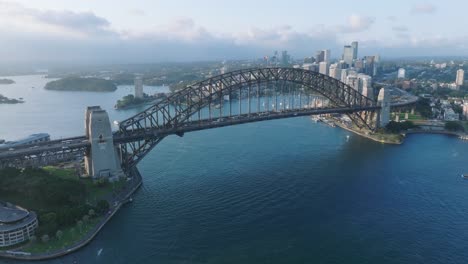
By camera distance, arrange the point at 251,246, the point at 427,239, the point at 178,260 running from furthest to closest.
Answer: the point at 427,239 < the point at 251,246 < the point at 178,260

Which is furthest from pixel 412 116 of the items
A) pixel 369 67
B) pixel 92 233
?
pixel 369 67

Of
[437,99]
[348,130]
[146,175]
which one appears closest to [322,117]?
[348,130]

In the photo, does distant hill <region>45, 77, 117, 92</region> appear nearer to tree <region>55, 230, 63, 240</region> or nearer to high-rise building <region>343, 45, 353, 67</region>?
tree <region>55, 230, 63, 240</region>

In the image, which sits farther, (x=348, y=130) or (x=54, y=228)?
(x=348, y=130)

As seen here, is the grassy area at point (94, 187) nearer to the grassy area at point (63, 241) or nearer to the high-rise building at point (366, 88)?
the grassy area at point (63, 241)

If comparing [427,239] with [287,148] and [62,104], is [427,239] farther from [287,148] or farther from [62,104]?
[62,104]

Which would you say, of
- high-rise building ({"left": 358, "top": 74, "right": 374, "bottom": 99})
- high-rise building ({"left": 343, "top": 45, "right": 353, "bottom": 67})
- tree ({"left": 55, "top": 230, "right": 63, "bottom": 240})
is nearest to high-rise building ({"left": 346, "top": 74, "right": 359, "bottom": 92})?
high-rise building ({"left": 358, "top": 74, "right": 374, "bottom": 99})

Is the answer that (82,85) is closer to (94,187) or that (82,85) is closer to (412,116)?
(412,116)
